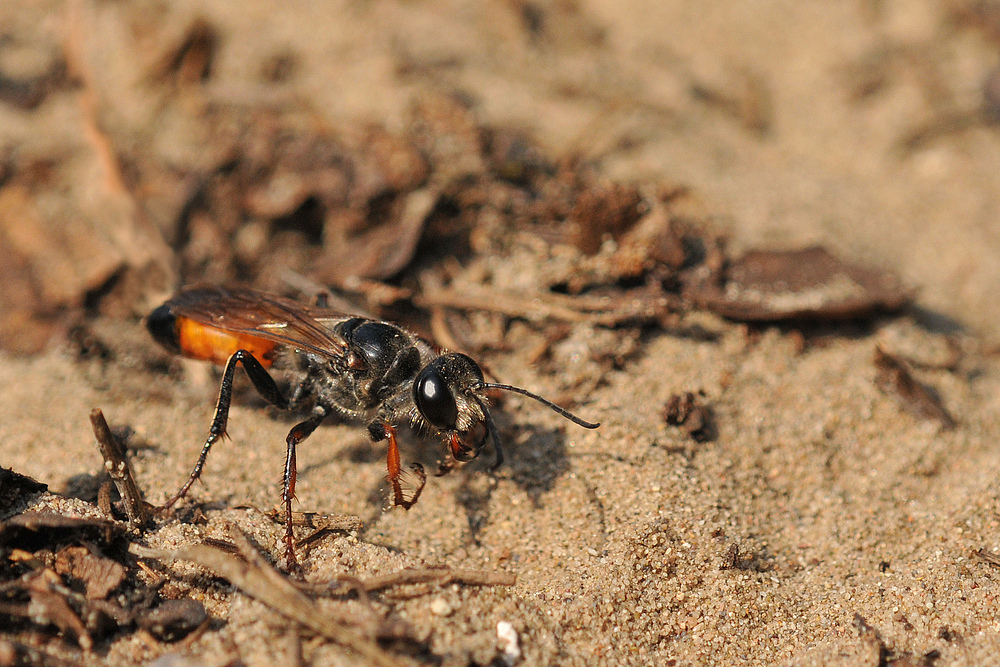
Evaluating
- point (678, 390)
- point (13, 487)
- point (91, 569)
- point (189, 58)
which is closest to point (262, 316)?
point (13, 487)

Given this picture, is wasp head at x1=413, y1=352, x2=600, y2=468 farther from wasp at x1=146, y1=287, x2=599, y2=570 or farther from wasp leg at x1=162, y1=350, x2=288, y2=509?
wasp leg at x1=162, y1=350, x2=288, y2=509

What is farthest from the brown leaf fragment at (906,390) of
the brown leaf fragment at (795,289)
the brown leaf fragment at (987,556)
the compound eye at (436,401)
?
the compound eye at (436,401)

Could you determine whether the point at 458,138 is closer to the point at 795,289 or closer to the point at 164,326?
the point at 164,326

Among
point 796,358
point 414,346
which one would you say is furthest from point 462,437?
point 796,358

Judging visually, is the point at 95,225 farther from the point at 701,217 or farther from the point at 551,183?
the point at 701,217

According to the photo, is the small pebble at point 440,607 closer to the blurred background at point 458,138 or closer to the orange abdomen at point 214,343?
the orange abdomen at point 214,343
